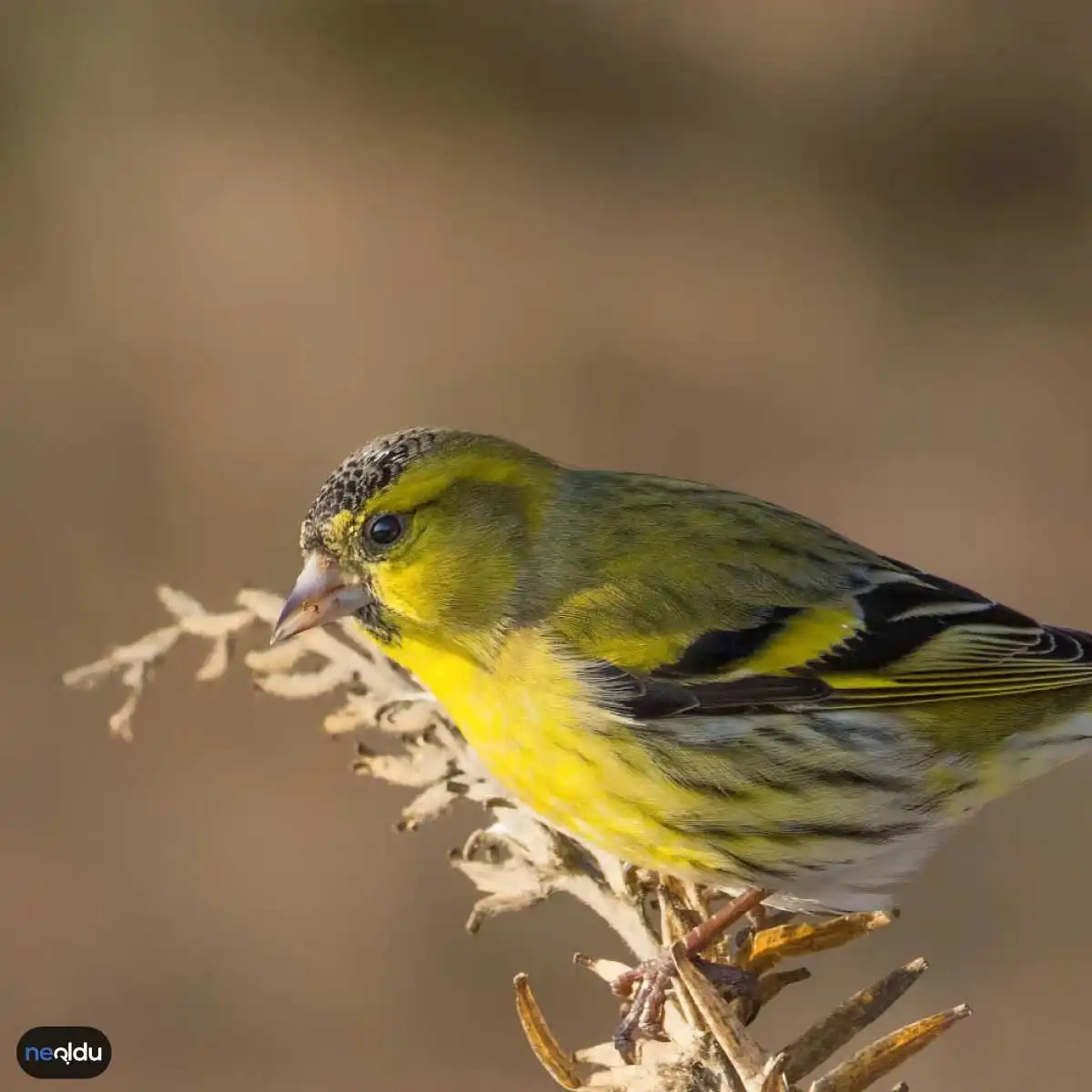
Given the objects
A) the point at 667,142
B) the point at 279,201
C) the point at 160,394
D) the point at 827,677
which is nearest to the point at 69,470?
the point at 160,394

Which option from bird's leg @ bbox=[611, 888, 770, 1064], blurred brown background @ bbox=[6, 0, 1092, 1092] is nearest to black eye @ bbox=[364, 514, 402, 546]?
bird's leg @ bbox=[611, 888, 770, 1064]

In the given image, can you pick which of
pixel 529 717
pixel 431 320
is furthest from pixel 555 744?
pixel 431 320

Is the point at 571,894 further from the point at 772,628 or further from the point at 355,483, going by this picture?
the point at 355,483

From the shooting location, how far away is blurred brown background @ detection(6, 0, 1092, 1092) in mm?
6473

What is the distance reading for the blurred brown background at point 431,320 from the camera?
6473mm

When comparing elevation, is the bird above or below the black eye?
below

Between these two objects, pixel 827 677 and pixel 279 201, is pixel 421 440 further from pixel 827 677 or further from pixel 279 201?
pixel 279 201

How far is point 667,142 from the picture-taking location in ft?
27.8

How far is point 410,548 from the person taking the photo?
3.20m

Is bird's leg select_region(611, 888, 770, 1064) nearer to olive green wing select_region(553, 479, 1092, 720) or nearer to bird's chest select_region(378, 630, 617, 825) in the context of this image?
bird's chest select_region(378, 630, 617, 825)

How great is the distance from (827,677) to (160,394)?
519 cm

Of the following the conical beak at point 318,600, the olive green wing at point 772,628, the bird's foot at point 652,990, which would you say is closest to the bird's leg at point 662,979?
the bird's foot at point 652,990

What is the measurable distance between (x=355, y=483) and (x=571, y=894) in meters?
0.92

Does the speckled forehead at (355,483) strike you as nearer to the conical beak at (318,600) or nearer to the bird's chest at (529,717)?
the conical beak at (318,600)
